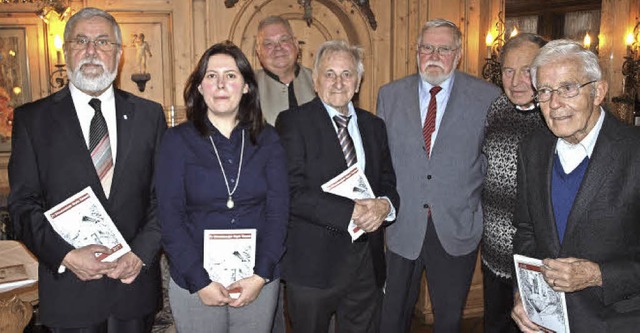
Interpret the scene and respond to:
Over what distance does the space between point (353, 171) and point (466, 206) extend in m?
0.79

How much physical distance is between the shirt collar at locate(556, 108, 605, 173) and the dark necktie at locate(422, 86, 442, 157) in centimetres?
96

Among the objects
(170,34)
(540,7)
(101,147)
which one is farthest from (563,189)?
(540,7)

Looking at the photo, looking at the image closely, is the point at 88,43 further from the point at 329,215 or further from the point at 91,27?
the point at 329,215

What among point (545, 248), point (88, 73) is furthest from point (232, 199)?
point (545, 248)

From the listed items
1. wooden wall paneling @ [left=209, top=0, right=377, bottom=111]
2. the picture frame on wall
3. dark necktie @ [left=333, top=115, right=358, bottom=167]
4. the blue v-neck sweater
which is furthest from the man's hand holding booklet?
the picture frame on wall

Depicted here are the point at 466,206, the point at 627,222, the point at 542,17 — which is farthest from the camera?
the point at 542,17

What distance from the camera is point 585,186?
211 cm

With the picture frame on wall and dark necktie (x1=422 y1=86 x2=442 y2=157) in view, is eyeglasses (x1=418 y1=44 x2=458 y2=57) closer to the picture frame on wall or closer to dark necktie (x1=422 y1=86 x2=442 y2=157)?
dark necktie (x1=422 y1=86 x2=442 y2=157)

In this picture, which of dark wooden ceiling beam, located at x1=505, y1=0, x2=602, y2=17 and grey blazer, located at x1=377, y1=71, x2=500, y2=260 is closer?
grey blazer, located at x1=377, y1=71, x2=500, y2=260

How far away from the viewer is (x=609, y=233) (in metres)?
2.10

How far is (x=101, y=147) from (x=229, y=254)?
2.31 ft

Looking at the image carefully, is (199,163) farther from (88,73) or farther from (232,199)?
(88,73)

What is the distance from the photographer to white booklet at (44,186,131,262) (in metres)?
2.34

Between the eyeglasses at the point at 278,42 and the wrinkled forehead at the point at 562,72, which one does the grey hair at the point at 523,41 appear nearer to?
the wrinkled forehead at the point at 562,72
